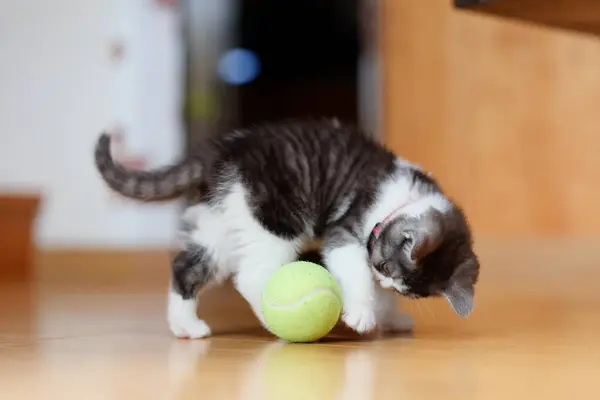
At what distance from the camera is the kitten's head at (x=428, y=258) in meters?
1.57

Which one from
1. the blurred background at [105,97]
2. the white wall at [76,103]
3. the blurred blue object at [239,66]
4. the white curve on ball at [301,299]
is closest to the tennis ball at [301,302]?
the white curve on ball at [301,299]

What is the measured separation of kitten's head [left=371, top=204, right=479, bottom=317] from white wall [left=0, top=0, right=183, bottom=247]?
119 inches

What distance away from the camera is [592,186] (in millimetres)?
3846

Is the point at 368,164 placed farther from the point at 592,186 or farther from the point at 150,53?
the point at 150,53

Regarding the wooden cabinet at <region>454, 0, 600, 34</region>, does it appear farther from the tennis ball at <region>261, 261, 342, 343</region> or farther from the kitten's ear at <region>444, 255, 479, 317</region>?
the tennis ball at <region>261, 261, 342, 343</region>

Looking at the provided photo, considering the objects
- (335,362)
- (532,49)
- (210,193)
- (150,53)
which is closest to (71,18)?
(150,53)

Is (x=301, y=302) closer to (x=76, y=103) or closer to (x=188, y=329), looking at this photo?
(x=188, y=329)

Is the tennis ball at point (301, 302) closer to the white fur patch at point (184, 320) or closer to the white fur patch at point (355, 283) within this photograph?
the white fur patch at point (355, 283)

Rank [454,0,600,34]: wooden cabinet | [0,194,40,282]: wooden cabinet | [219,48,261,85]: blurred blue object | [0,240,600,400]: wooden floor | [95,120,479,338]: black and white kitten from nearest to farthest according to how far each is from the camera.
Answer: [0,240,600,400]: wooden floor < [95,120,479,338]: black and white kitten < [454,0,600,34]: wooden cabinet < [0,194,40,282]: wooden cabinet < [219,48,261,85]: blurred blue object

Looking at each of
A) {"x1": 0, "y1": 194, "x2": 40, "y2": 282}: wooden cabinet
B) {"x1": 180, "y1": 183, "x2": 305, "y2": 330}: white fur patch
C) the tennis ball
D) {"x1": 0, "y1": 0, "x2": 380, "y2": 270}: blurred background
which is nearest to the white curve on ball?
the tennis ball

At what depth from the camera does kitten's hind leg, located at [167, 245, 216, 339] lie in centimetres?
167

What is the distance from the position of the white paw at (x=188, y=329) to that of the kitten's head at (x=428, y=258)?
36 centimetres

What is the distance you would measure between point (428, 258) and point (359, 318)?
0.58 feet

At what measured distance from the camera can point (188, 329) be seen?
5.43 feet
